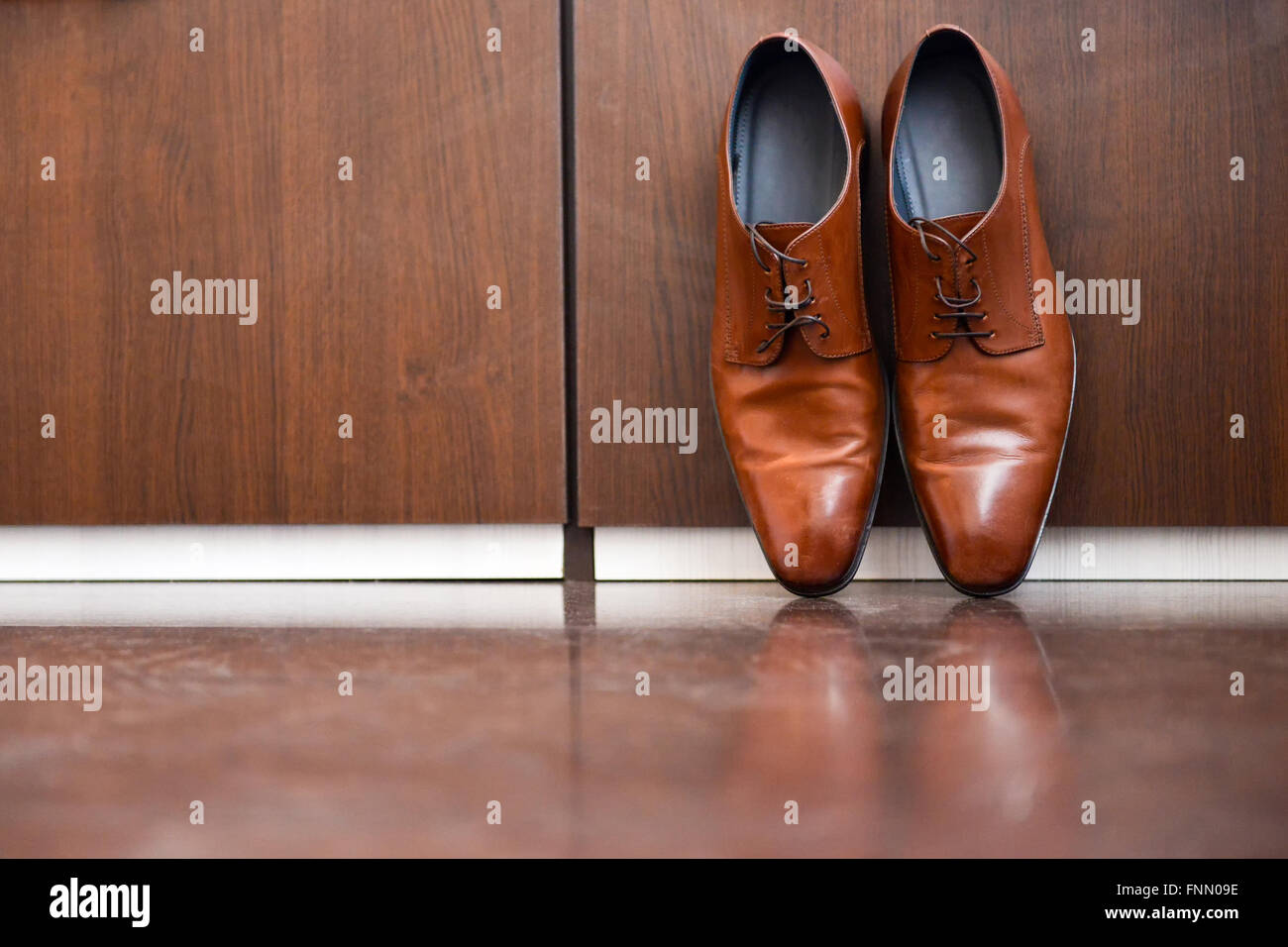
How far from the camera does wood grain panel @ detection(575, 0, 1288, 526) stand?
808mm

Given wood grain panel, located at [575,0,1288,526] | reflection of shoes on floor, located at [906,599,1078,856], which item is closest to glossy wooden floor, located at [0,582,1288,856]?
reflection of shoes on floor, located at [906,599,1078,856]

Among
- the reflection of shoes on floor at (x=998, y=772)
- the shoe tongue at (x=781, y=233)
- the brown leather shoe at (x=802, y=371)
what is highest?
the shoe tongue at (x=781, y=233)

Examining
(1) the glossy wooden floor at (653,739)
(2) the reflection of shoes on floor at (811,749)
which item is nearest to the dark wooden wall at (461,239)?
(1) the glossy wooden floor at (653,739)

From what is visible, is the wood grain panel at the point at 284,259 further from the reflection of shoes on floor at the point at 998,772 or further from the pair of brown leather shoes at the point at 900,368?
the reflection of shoes on floor at the point at 998,772

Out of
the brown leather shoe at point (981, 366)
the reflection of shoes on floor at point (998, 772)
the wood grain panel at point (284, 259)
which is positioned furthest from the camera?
the wood grain panel at point (284, 259)

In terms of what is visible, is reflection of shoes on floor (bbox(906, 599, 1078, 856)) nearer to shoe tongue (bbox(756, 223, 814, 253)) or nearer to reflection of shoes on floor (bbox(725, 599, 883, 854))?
reflection of shoes on floor (bbox(725, 599, 883, 854))

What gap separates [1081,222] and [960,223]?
0.49 feet

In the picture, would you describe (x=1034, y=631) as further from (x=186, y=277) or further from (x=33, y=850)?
(x=186, y=277)

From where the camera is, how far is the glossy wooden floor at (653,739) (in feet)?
0.82

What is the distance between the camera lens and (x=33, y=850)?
24 cm

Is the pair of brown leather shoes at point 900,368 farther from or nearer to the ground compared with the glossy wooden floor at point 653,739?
farther from the ground
